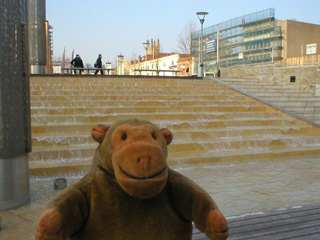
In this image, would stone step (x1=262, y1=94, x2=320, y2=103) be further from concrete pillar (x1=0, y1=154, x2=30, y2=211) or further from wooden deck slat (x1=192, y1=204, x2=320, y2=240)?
concrete pillar (x1=0, y1=154, x2=30, y2=211)

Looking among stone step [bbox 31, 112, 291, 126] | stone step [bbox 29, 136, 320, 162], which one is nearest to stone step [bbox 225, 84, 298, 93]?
Answer: stone step [bbox 31, 112, 291, 126]

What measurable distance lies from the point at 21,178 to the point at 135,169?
2964 millimetres

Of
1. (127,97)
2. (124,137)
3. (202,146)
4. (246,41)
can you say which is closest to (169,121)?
(202,146)

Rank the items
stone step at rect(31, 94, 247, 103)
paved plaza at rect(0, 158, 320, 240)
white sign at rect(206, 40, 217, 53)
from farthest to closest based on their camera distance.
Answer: white sign at rect(206, 40, 217, 53), stone step at rect(31, 94, 247, 103), paved plaza at rect(0, 158, 320, 240)

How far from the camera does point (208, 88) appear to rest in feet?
40.8

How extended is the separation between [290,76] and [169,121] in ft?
25.6

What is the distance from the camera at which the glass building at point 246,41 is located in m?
49.5

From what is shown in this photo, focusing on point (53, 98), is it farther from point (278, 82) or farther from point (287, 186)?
point (278, 82)

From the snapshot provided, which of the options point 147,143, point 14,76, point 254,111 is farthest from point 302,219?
point 254,111

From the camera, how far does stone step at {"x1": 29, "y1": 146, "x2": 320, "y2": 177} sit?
561cm

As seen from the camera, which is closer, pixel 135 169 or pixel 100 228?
pixel 135 169

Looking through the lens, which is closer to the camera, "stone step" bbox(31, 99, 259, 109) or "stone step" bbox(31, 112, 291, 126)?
"stone step" bbox(31, 112, 291, 126)

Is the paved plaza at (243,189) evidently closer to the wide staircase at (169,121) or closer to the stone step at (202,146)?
the wide staircase at (169,121)

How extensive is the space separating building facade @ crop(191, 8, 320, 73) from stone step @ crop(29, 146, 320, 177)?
1543 inches
